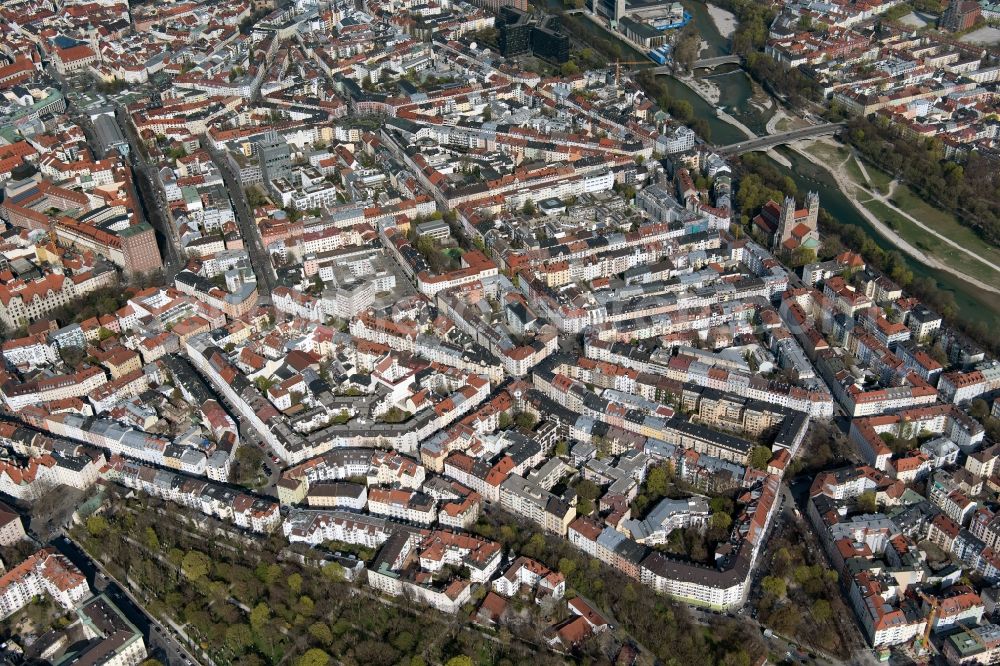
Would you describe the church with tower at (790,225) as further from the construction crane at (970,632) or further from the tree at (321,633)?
the tree at (321,633)

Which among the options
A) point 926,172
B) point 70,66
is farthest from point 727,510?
point 70,66

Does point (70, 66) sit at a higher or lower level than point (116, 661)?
higher

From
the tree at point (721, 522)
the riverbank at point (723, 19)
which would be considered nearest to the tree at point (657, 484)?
the tree at point (721, 522)

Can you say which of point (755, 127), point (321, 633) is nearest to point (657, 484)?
point (321, 633)

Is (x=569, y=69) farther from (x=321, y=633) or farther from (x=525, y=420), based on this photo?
(x=321, y=633)

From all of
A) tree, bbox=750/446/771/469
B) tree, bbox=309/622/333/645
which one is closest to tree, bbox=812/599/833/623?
tree, bbox=750/446/771/469

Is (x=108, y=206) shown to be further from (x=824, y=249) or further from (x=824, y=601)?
(x=824, y=601)

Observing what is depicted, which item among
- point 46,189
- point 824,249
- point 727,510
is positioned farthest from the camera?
point 46,189
